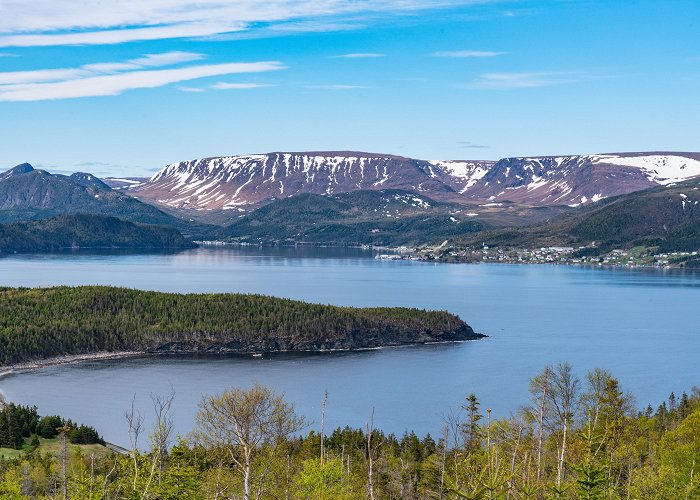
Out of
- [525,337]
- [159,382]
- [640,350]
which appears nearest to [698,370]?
[640,350]

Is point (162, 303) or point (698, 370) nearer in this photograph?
point (698, 370)

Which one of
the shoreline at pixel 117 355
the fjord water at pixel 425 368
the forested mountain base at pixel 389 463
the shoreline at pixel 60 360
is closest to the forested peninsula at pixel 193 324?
the shoreline at pixel 117 355

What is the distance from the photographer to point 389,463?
40.2 m

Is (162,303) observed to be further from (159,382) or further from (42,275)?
(42,275)

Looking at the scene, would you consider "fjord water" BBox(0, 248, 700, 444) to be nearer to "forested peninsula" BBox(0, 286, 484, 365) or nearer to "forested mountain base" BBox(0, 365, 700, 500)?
"forested peninsula" BBox(0, 286, 484, 365)

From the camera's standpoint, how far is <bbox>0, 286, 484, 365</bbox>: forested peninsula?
95.1 meters

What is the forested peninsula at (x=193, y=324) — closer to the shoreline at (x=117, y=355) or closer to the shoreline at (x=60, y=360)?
the shoreline at (x=117, y=355)

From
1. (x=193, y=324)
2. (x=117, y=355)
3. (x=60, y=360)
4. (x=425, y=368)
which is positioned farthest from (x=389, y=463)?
(x=193, y=324)

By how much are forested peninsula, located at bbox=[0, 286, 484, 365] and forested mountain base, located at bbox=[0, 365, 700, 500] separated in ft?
158

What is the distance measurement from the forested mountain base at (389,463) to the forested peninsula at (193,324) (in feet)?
158

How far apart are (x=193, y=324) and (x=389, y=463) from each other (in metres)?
63.9

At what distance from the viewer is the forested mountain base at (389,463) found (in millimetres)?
Result: 21188

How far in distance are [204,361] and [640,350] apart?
4516cm

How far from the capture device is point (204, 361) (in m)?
91.4
